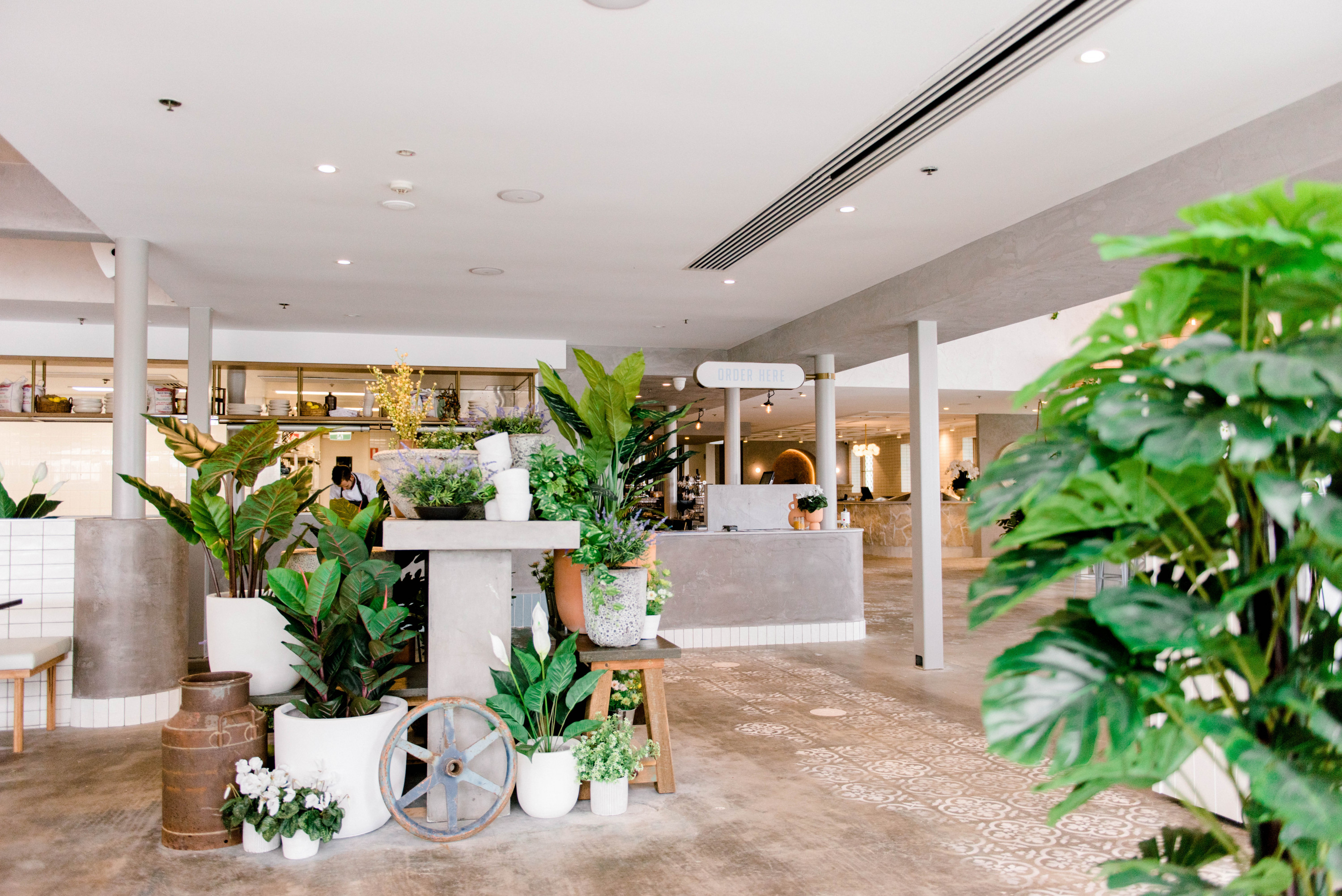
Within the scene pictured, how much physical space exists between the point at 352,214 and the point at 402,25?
2276 millimetres

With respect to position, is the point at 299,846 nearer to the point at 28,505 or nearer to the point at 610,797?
the point at 610,797

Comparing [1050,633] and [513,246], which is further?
[513,246]

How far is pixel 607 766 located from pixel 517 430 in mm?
1420

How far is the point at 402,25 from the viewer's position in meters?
3.11

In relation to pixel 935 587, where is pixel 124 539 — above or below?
above

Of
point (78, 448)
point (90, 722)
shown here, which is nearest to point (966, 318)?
point (90, 722)

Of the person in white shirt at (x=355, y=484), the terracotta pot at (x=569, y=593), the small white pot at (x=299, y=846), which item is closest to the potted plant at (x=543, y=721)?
the terracotta pot at (x=569, y=593)

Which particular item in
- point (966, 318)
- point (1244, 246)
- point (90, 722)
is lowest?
point (90, 722)

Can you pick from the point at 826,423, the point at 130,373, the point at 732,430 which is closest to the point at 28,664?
the point at 130,373

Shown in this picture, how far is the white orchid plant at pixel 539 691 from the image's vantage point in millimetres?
3576

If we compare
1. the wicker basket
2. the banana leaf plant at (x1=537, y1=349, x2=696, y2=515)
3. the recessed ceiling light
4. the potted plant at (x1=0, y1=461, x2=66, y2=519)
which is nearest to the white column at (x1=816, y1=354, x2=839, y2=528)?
the recessed ceiling light

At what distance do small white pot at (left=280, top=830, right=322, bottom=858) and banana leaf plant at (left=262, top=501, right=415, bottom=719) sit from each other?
17.8 inches

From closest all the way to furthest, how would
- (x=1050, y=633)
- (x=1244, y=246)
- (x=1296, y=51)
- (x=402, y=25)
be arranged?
(x=1244, y=246), (x=1050, y=633), (x=402, y=25), (x=1296, y=51)

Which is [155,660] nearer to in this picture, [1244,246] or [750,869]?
[750,869]
